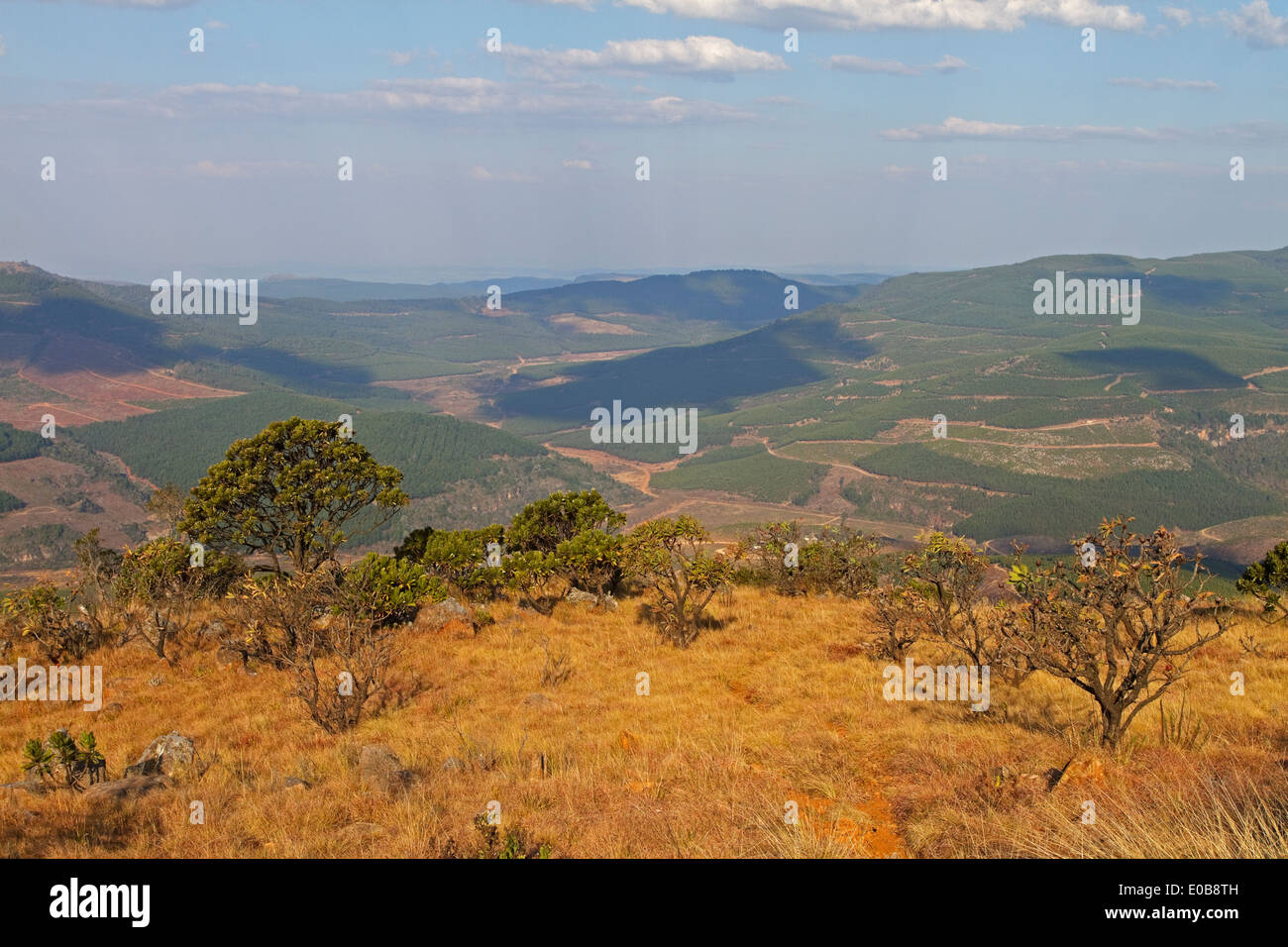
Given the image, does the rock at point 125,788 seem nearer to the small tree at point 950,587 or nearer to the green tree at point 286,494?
the green tree at point 286,494

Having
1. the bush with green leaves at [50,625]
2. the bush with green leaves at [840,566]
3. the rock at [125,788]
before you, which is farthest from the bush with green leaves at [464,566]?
the rock at [125,788]

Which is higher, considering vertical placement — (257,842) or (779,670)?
(257,842)

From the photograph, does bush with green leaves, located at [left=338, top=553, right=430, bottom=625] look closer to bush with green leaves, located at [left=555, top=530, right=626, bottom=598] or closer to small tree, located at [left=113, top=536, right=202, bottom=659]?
small tree, located at [left=113, top=536, right=202, bottom=659]

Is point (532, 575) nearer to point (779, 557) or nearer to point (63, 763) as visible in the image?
point (779, 557)

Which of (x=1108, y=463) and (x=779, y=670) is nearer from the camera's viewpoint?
(x=779, y=670)

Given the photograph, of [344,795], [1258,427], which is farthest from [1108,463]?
[344,795]

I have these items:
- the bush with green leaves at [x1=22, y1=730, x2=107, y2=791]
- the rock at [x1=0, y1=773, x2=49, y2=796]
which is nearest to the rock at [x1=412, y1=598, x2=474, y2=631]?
the bush with green leaves at [x1=22, y1=730, x2=107, y2=791]

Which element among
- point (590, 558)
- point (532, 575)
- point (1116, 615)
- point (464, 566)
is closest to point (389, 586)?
point (464, 566)
